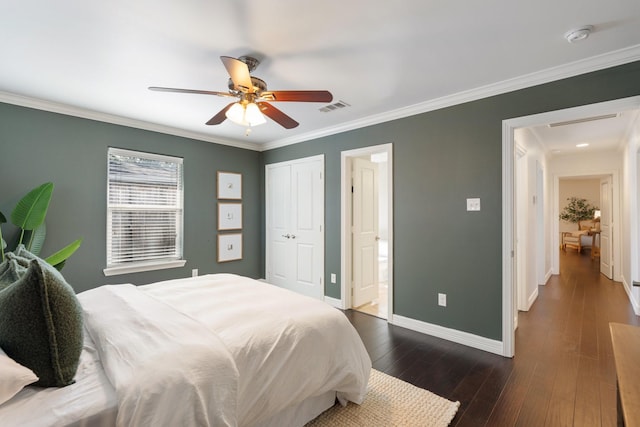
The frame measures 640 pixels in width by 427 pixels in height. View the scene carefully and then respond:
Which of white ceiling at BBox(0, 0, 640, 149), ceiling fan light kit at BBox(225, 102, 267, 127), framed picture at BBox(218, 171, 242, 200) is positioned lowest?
framed picture at BBox(218, 171, 242, 200)

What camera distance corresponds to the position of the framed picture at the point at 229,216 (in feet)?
14.8

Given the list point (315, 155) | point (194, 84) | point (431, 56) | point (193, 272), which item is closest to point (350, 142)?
point (315, 155)

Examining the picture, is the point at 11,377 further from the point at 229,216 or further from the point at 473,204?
the point at 229,216

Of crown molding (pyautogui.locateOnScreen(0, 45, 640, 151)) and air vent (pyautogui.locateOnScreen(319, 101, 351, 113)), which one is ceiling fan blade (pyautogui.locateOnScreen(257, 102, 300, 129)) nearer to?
air vent (pyautogui.locateOnScreen(319, 101, 351, 113))

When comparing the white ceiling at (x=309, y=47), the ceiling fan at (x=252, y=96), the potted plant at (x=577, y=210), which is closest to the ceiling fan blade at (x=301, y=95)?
the ceiling fan at (x=252, y=96)

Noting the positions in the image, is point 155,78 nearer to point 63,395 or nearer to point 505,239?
point 63,395

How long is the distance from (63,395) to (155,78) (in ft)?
7.82

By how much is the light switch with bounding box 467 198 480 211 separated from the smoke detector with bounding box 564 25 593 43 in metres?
1.36

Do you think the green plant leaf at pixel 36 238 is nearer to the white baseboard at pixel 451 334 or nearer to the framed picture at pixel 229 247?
the framed picture at pixel 229 247

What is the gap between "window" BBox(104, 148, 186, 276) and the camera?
356 centimetres

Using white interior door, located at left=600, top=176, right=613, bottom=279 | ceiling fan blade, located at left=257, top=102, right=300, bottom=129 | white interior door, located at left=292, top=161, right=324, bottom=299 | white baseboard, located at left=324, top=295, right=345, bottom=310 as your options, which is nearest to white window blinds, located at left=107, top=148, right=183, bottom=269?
white interior door, located at left=292, top=161, right=324, bottom=299

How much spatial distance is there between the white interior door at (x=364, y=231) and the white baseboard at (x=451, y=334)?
77cm

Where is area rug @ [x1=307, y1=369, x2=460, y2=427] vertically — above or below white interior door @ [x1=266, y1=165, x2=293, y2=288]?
below

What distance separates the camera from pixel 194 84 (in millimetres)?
2627
